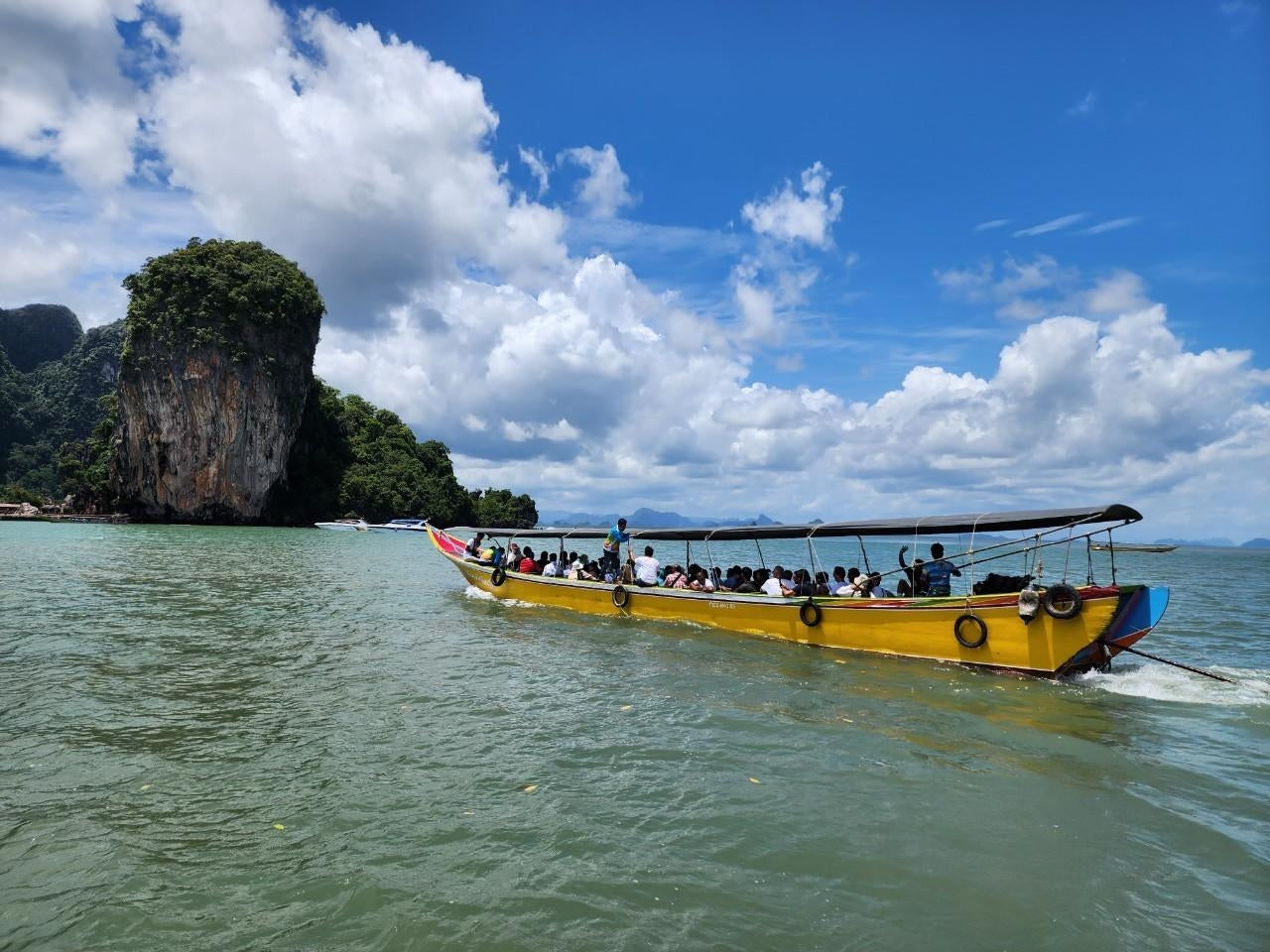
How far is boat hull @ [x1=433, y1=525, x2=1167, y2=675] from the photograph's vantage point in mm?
11172

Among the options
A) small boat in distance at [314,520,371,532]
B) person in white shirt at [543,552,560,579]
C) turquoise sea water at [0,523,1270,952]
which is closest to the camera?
turquoise sea water at [0,523,1270,952]

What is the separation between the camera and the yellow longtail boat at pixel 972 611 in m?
11.2

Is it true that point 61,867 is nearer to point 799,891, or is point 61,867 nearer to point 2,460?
point 799,891

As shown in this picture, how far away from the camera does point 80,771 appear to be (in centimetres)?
636

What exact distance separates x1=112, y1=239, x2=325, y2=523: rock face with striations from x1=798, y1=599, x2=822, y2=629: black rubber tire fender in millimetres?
60578

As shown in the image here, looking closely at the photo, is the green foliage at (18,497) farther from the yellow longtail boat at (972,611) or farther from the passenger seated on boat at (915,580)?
the passenger seated on boat at (915,580)

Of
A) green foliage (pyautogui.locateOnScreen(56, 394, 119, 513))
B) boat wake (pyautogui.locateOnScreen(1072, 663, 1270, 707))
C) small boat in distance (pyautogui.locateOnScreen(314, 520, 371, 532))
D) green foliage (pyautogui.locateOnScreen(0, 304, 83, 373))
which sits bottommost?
boat wake (pyautogui.locateOnScreen(1072, 663, 1270, 707))

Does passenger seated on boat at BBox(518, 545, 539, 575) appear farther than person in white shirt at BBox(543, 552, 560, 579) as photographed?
Yes

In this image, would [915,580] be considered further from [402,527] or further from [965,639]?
[402,527]

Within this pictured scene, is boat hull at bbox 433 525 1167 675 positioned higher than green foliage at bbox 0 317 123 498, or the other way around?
green foliage at bbox 0 317 123 498

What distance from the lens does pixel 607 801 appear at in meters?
6.16

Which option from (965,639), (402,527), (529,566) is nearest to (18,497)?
(402,527)

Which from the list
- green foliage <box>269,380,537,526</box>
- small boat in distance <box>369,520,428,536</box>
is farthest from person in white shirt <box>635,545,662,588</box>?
green foliage <box>269,380,537,526</box>

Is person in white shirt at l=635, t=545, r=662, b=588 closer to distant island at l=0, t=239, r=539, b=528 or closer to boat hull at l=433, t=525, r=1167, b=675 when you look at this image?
boat hull at l=433, t=525, r=1167, b=675
